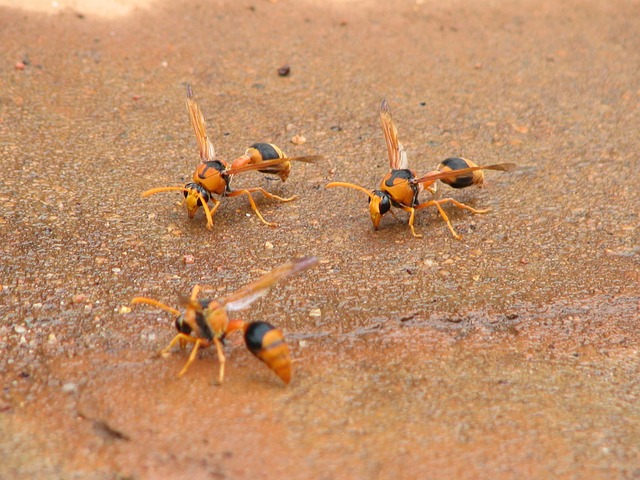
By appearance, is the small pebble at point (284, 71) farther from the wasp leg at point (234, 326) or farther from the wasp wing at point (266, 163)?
the wasp leg at point (234, 326)

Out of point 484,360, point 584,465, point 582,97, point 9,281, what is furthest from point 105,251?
point 582,97

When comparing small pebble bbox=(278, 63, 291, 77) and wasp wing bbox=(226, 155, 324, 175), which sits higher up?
small pebble bbox=(278, 63, 291, 77)

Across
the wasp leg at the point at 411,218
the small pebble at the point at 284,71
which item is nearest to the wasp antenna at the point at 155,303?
the wasp leg at the point at 411,218

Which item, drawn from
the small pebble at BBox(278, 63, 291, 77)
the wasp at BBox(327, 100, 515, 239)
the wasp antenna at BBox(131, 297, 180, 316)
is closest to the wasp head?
the wasp at BBox(327, 100, 515, 239)

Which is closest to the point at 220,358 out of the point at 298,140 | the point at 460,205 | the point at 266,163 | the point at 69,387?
the point at 69,387

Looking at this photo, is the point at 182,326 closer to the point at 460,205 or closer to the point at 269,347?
the point at 269,347

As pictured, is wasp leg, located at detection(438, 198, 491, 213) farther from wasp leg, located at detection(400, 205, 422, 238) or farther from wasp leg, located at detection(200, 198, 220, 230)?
wasp leg, located at detection(200, 198, 220, 230)

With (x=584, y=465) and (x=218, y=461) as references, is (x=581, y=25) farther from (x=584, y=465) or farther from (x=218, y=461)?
(x=218, y=461)
